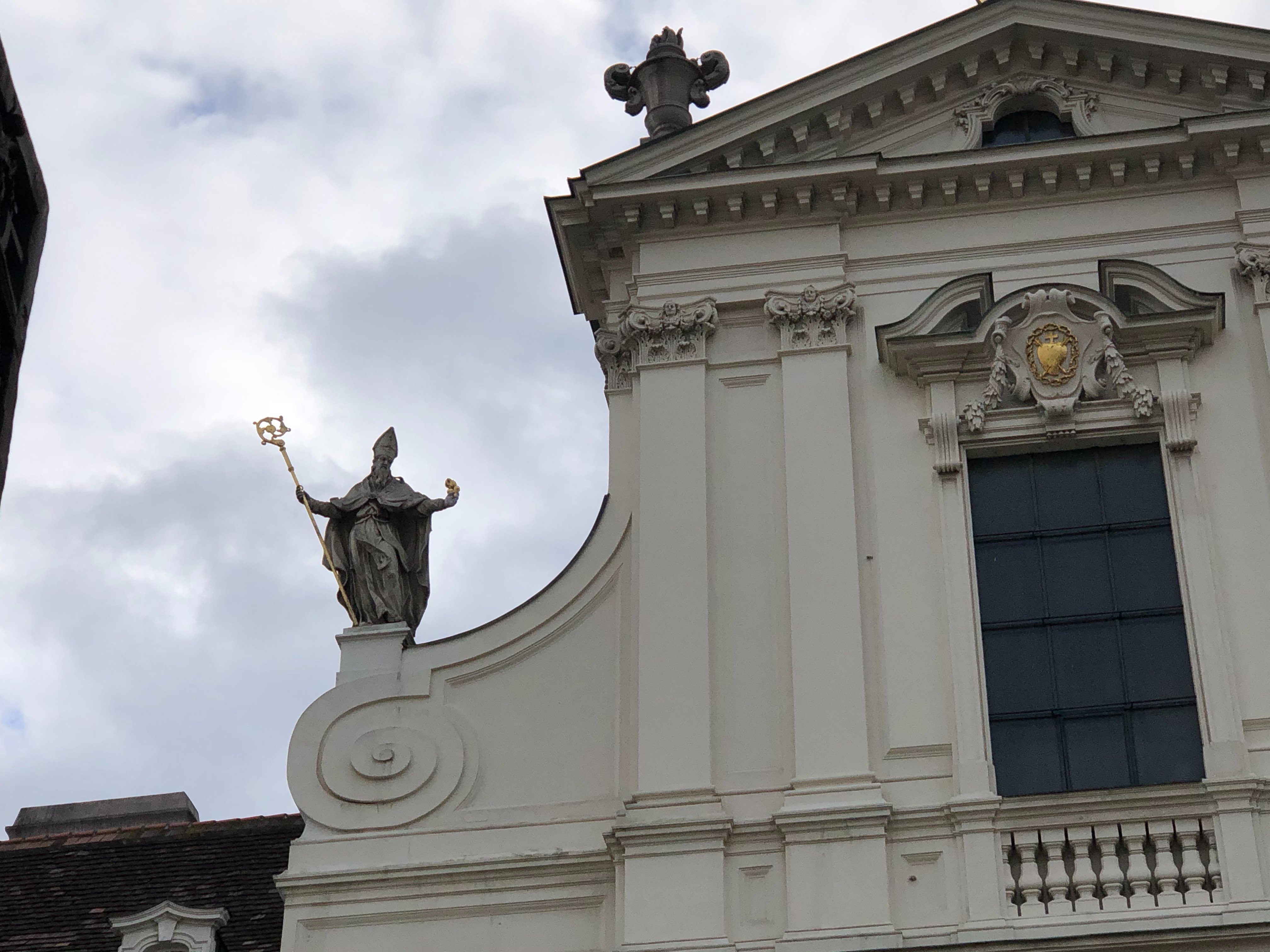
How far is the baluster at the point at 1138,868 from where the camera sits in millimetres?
9945

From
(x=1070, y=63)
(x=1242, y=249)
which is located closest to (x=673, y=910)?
(x=1242, y=249)

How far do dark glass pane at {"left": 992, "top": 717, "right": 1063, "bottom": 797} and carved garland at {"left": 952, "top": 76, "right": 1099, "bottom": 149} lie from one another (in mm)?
4392

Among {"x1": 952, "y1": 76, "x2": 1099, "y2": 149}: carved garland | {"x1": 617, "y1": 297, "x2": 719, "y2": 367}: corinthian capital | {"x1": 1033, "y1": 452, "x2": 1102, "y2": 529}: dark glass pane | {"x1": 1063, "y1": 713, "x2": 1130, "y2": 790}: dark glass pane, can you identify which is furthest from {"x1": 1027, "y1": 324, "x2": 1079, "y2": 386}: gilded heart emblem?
{"x1": 1063, "y1": 713, "x2": 1130, "y2": 790}: dark glass pane

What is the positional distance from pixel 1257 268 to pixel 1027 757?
3.73m

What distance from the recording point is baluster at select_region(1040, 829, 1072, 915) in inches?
394

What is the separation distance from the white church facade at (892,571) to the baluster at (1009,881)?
0.02 metres

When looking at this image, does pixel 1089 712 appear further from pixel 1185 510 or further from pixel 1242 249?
pixel 1242 249

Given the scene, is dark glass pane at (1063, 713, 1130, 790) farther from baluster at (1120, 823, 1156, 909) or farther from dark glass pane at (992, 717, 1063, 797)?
baluster at (1120, 823, 1156, 909)

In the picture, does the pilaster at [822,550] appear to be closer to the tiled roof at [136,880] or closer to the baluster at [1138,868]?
the baluster at [1138,868]

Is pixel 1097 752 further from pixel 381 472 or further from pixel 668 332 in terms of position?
pixel 381 472

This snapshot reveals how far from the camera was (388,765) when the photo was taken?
11.5 metres

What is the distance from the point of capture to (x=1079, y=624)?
1130cm

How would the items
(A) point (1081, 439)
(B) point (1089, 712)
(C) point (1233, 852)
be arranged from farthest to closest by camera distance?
1. (A) point (1081, 439)
2. (B) point (1089, 712)
3. (C) point (1233, 852)

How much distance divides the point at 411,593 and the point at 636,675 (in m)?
1.72
